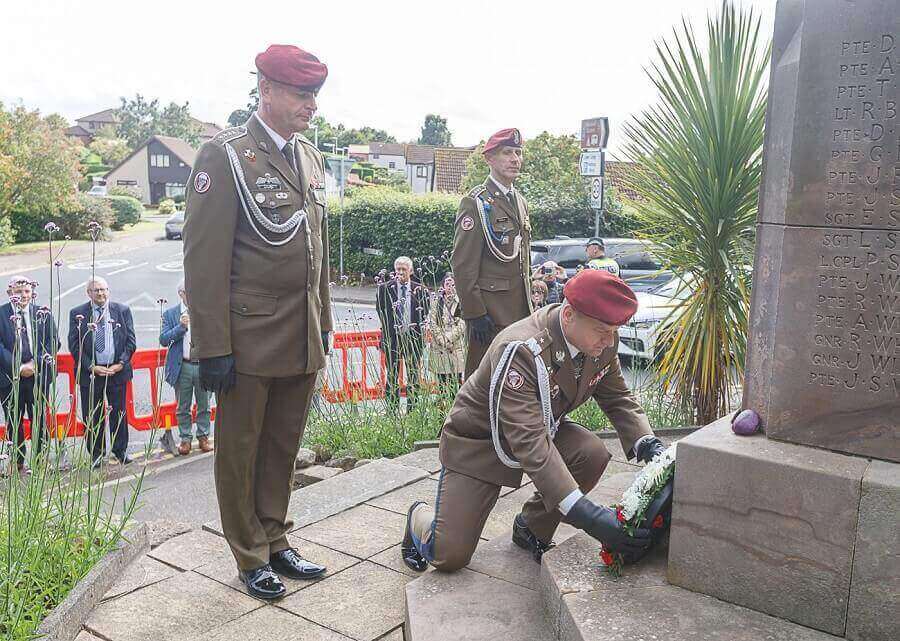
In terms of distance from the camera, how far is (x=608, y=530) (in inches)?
117

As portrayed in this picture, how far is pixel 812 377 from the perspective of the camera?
2809mm

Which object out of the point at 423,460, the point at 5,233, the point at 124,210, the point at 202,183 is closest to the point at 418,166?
the point at 124,210

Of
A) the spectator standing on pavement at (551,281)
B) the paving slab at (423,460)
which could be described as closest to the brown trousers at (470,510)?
the paving slab at (423,460)

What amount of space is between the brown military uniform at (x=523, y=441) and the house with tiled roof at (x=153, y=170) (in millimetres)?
81500

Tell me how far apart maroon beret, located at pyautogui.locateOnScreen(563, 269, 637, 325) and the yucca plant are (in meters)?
2.98

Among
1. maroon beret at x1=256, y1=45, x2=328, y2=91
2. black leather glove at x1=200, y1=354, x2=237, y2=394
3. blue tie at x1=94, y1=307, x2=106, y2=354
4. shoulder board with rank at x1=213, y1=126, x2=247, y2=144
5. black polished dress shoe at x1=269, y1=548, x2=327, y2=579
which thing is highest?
maroon beret at x1=256, y1=45, x2=328, y2=91

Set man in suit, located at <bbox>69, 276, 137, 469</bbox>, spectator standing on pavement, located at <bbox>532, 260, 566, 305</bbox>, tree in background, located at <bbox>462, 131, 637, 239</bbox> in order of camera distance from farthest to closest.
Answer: tree in background, located at <bbox>462, 131, 637, 239</bbox>, spectator standing on pavement, located at <bbox>532, 260, 566, 305</bbox>, man in suit, located at <bbox>69, 276, 137, 469</bbox>

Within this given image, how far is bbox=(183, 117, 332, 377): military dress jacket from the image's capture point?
3.23 m

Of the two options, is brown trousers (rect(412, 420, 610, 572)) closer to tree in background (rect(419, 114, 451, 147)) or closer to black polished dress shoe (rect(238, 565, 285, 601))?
black polished dress shoe (rect(238, 565, 285, 601))

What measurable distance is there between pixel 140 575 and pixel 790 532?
261cm

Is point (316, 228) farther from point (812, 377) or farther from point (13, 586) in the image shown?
point (812, 377)

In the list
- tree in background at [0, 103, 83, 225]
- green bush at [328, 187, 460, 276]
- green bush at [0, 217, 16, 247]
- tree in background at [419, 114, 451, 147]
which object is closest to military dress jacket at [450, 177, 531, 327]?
green bush at [328, 187, 460, 276]

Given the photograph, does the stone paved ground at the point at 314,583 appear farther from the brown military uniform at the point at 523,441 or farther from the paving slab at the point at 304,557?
the brown military uniform at the point at 523,441

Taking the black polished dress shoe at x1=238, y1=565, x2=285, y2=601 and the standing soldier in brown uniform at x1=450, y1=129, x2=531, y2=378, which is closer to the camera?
the black polished dress shoe at x1=238, y1=565, x2=285, y2=601
